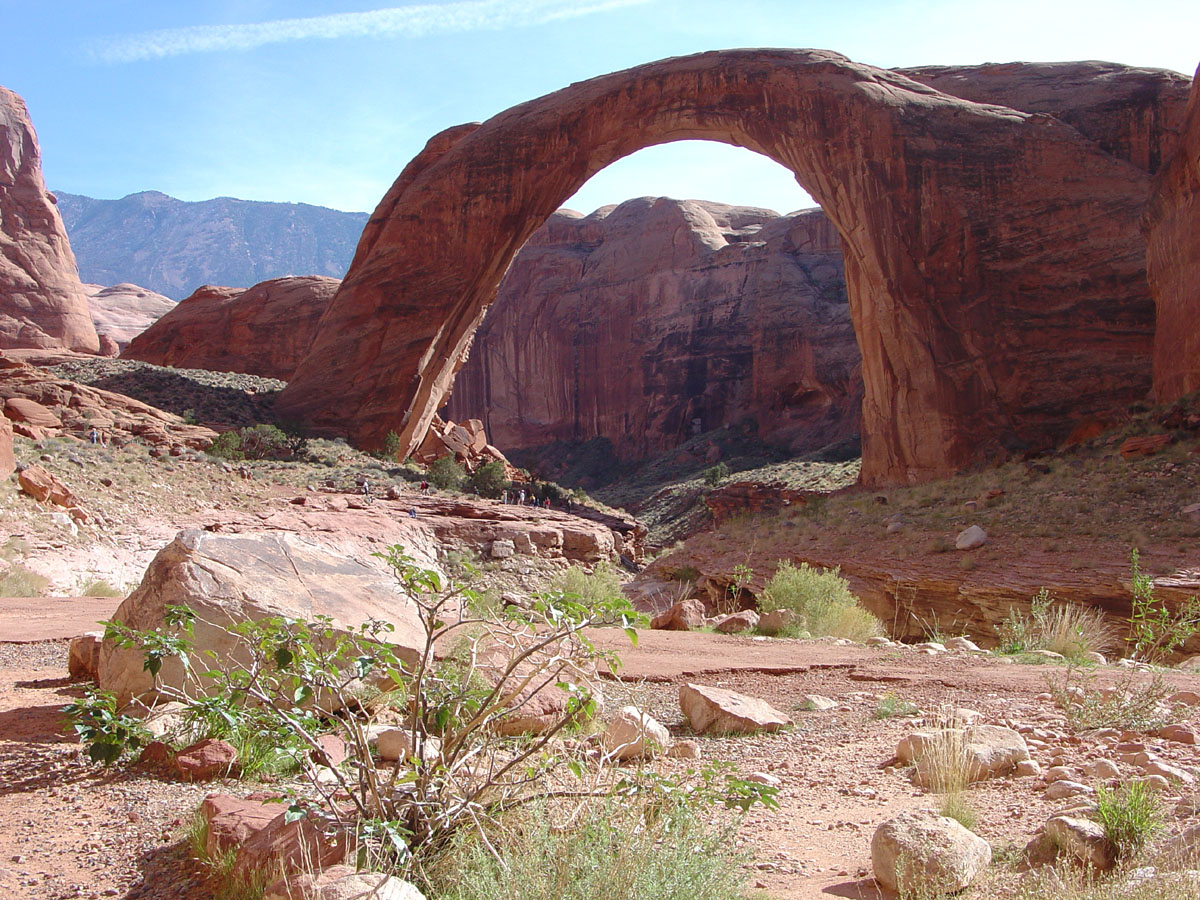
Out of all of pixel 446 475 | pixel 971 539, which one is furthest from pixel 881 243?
pixel 446 475

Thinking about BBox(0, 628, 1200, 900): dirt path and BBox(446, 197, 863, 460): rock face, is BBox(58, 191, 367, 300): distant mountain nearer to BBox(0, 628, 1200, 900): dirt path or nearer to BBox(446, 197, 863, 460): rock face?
BBox(446, 197, 863, 460): rock face

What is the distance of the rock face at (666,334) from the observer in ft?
131

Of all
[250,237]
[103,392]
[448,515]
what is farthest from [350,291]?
[250,237]

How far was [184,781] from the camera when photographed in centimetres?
330

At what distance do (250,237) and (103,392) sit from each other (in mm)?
158443

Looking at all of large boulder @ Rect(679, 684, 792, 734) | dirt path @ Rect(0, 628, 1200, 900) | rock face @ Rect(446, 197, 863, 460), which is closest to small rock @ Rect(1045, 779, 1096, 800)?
dirt path @ Rect(0, 628, 1200, 900)

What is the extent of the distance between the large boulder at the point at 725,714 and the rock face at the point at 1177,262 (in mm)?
15503

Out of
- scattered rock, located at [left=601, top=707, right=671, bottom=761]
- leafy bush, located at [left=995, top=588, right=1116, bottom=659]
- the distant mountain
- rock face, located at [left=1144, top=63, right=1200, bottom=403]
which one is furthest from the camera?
the distant mountain

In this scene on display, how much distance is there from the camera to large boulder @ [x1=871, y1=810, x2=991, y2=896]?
2.31 m

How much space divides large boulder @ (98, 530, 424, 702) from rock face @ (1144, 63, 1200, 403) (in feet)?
55.3

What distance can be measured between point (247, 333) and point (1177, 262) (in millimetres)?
32588

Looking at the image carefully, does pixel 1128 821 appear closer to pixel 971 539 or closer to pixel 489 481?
pixel 971 539

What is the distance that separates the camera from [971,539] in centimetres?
1322

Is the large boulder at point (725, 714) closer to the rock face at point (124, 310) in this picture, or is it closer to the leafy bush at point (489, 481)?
the leafy bush at point (489, 481)
